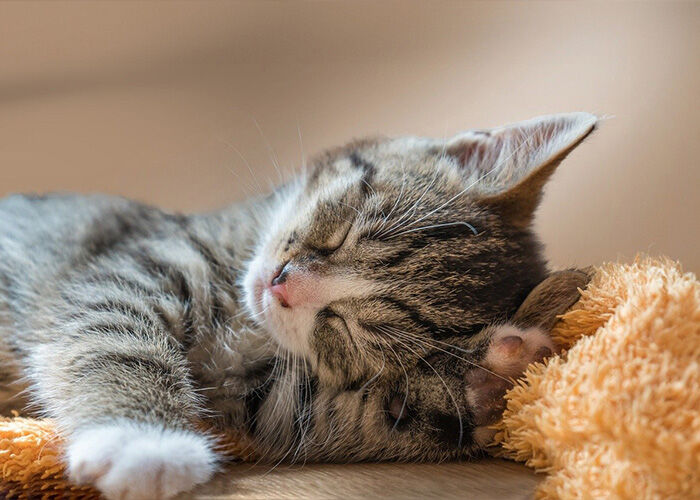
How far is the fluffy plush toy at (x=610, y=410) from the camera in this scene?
75 centimetres

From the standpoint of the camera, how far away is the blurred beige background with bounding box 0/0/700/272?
5.30 feet

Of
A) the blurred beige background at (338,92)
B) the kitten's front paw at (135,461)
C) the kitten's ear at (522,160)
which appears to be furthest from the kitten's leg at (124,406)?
the blurred beige background at (338,92)

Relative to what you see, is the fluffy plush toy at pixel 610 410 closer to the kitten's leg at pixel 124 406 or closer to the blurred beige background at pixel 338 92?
the kitten's leg at pixel 124 406

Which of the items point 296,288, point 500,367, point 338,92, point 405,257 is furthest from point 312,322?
point 338,92

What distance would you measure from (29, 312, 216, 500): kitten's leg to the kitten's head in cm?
22

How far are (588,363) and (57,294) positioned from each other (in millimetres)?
964

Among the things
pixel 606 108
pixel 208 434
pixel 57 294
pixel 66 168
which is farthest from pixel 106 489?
pixel 66 168

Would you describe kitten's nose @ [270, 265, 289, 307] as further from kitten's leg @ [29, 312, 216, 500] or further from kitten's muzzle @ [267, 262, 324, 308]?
kitten's leg @ [29, 312, 216, 500]

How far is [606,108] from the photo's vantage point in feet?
5.54

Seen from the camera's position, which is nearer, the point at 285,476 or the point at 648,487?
the point at 648,487

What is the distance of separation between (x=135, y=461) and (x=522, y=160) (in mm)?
830

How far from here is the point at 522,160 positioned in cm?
120

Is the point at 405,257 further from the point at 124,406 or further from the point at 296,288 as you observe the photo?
the point at 124,406

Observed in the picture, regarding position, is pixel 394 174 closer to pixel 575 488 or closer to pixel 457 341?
pixel 457 341
